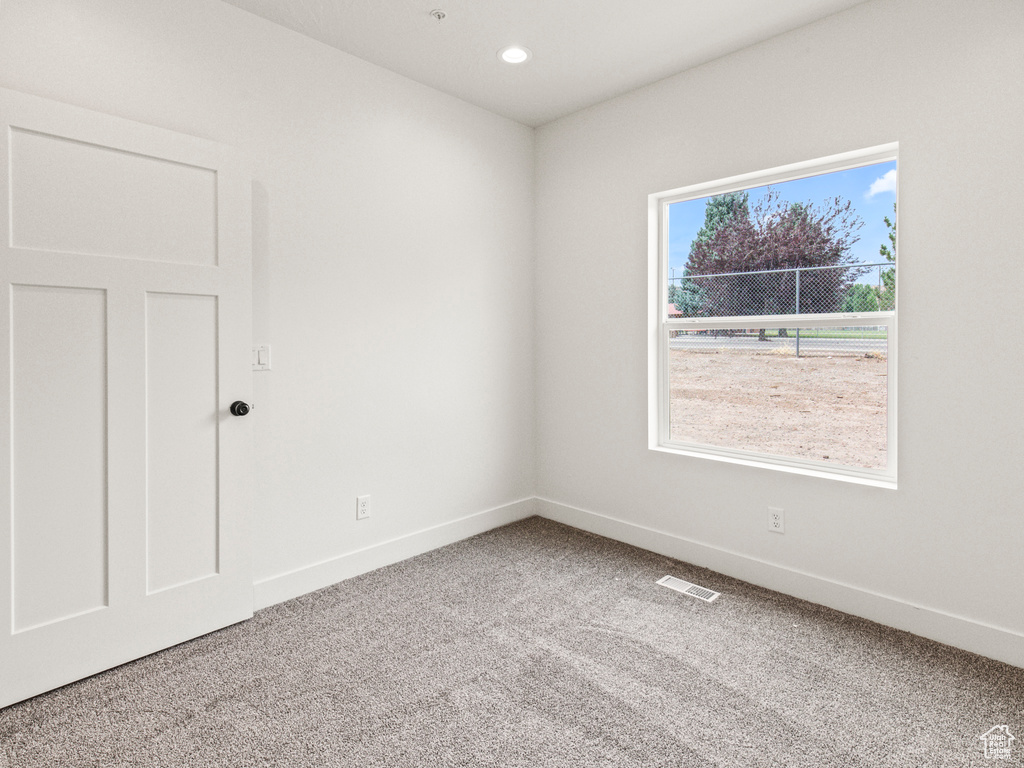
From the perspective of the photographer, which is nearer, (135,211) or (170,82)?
(135,211)

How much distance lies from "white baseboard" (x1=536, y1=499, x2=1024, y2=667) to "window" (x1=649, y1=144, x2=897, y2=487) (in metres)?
0.48

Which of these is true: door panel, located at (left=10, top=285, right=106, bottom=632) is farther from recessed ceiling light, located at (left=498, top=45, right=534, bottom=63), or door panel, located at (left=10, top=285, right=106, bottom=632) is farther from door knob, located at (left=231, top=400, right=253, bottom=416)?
recessed ceiling light, located at (left=498, top=45, right=534, bottom=63)

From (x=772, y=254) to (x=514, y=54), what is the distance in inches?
63.3

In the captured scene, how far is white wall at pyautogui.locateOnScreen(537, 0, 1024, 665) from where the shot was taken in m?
2.06

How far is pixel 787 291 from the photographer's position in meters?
2.75

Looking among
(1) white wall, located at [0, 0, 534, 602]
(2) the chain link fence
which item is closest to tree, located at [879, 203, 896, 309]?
(2) the chain link fence

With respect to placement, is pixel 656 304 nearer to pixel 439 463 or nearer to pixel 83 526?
pixel 439 463

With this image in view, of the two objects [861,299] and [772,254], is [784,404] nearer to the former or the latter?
[861,299]

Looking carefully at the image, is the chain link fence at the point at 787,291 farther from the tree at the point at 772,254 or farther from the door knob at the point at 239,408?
the door knob at the point at 239,408

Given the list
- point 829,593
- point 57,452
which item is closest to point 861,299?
point 829,593

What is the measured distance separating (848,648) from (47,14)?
3.69 m

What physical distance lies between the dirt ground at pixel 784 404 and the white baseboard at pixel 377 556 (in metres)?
1.23

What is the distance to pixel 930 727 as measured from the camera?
1.72m

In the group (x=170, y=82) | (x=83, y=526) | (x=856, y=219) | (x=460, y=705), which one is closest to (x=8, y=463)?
(x=83, y=526)
